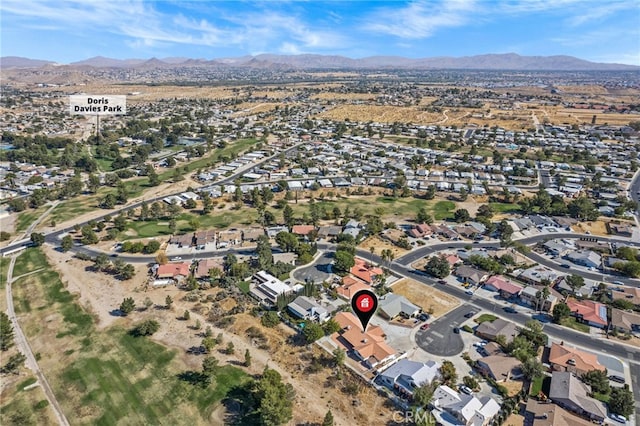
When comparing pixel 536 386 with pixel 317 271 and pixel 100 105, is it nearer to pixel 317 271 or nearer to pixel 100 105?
pixel 317 271

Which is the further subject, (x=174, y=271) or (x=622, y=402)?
(x=174, y=271)

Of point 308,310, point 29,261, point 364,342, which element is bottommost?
point 364,342

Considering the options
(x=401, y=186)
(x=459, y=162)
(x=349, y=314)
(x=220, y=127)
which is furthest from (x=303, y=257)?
(x=220, y=127)

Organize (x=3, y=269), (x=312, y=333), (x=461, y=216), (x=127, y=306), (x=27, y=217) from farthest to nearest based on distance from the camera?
(x=27, y=217) < (x=461, y=216) < (x=3, y=269) < (x=127, y=306) < (x=312, y=333)

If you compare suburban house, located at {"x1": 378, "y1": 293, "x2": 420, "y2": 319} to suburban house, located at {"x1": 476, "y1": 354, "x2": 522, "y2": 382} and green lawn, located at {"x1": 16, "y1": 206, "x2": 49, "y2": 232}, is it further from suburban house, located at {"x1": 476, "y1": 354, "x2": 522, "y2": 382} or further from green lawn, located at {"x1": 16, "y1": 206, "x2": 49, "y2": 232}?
green lawn, located at {"x1": 16, "y1": 206, "x2": 49, "y2": 232}

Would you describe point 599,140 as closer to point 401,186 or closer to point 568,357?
point 401,186

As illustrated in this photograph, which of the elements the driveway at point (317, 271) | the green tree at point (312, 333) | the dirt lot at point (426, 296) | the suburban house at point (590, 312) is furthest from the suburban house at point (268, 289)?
the suburban house at point (590, 312)

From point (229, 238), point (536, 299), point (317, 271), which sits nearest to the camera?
point (536, 299)

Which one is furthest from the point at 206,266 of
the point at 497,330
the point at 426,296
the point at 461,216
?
the point at 461,216
